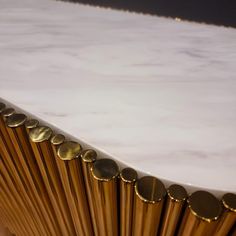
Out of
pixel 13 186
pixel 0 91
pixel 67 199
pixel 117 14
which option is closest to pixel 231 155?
pixel 67 199

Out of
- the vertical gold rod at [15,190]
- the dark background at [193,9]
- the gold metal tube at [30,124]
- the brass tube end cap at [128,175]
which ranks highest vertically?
the dark background at [193,9]

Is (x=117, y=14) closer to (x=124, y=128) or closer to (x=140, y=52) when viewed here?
(x=140, y=52)

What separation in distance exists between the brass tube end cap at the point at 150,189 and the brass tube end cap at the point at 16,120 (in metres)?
0.25

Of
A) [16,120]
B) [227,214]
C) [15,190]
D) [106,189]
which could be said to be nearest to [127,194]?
[106,189]

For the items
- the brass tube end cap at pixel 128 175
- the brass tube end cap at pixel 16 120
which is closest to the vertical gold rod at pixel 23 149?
the brass tube end cap at pixel 16 120

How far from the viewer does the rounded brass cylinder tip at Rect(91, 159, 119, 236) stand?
1.24ft

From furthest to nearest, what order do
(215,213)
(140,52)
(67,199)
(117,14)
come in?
(117,14) < (140,52) < (67,199) < (215,213)

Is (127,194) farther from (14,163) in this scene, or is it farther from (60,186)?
(14,163)

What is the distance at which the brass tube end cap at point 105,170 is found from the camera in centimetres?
38

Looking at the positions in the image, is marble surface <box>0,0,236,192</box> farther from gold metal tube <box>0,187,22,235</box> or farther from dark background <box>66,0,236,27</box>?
gold metal tube <box>0,187,22,235</box>

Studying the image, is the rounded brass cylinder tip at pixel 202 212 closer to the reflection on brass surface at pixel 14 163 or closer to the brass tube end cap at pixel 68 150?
the brass tube end cap at pixel 68 150

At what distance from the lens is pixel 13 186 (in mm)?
697

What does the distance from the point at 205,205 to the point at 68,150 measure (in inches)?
8.7

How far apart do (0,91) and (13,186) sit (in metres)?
0.30
